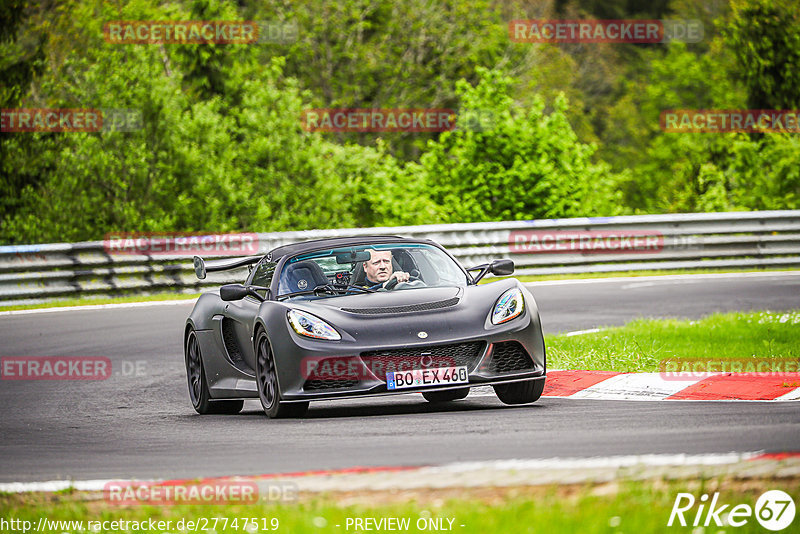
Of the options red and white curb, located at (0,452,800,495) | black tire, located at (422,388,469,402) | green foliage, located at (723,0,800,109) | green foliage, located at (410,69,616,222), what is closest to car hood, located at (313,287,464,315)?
black tire, located at (422,388,469,402)

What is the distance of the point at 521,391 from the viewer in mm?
9695

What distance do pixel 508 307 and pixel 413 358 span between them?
880 mm

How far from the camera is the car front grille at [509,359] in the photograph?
9.19 meters

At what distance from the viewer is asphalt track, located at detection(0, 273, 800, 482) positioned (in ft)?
22.6

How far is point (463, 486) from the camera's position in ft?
18.6

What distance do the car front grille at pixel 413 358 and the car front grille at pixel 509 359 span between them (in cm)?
22

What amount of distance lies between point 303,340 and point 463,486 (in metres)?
3.52

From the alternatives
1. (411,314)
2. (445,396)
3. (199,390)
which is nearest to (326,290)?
(411,314)

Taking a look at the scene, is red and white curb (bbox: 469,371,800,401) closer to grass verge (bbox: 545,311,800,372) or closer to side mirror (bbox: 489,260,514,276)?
grass verge (bbox: 545,311,800,372)

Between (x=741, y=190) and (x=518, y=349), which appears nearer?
(x=518, y=349)

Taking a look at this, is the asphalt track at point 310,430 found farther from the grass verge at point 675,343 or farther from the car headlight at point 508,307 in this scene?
the grass verge at point 675,343

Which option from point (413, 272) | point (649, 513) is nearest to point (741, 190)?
point (413, 272)

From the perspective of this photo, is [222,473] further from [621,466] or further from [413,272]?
[413,272]

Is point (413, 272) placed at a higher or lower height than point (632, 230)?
higher
